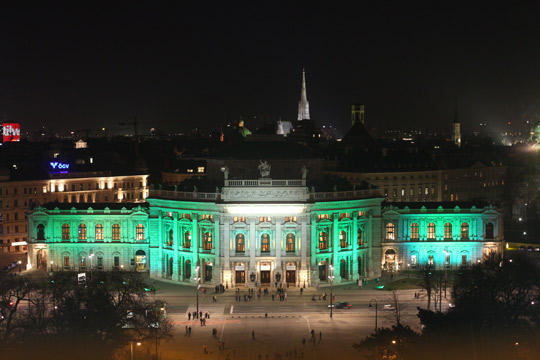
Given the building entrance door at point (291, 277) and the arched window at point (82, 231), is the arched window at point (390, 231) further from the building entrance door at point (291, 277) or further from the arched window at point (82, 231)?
the arched window at point (82, 231)

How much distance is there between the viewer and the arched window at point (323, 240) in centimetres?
13175

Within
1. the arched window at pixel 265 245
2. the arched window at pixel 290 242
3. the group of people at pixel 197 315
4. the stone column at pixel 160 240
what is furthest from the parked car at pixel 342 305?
the stone column at pixel 160 240

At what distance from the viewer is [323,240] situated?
132 meters

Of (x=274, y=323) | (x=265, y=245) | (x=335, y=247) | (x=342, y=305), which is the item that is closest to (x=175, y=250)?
(x=265, y=245)

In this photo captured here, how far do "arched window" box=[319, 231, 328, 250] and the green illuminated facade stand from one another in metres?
0.13

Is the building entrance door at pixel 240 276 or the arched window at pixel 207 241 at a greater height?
the arched window at pixel 207 241

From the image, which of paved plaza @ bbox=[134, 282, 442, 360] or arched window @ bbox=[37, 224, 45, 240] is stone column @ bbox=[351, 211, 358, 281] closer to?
paved plaza @ bbox=[134, 282, 442, 360]

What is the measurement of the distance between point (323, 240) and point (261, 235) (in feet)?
28.0

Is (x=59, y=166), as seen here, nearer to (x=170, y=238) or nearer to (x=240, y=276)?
(x=170, y=238)

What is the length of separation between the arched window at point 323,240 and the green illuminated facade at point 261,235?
0.13m

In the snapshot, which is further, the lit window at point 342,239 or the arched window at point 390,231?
Answer: the arched window at point 390,231

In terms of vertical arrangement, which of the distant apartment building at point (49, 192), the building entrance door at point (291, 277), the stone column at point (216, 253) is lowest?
the building entrance door at point (291, 277)

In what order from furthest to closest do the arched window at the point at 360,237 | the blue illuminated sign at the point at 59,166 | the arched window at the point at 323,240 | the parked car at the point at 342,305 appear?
1. the blue illuminated sign at the point at 59,166
2. the arched window at the point at 360,237
3. the arched window at the point at 323,240
4. the parked car at the point at 342,305

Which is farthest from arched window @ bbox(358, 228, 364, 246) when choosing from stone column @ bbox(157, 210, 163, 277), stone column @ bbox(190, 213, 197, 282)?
stone column @ bbox(157, 210, 163, 277)
